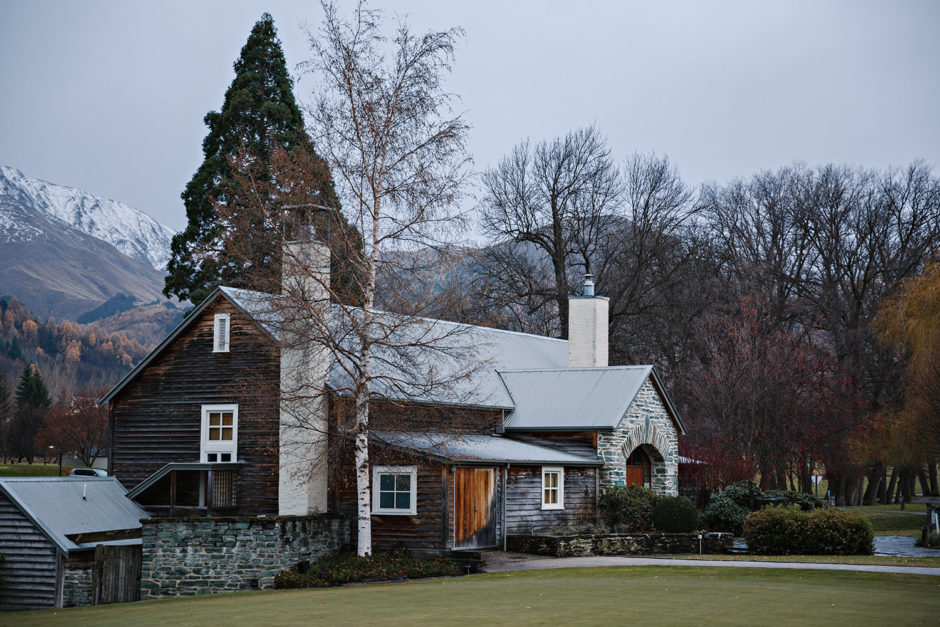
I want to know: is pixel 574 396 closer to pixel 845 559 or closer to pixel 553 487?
pixel 553 487

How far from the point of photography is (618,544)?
2536 cm

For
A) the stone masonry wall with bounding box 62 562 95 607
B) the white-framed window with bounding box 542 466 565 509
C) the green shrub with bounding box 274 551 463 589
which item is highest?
the white-framed window with bounding box 542 466 565 509

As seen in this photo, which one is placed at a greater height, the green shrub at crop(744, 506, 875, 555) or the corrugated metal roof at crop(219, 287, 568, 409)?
the corrugated metal roof at crop(219, 287, 568, 409)

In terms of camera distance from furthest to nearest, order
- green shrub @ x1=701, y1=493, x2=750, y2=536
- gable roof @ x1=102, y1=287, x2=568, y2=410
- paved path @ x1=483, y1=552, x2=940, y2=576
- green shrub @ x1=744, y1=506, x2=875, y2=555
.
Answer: green shrub @ x1=701, y1=493, x2=750, y2=536, green shrub @ x1=744, y1=506, x2=875, y2=555, gable roof @ x1=102, y1=287, x2=568, y2=410, paved path @ x1=483, y1=552, x2=940, y2=576

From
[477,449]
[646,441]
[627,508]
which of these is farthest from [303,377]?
[646,441]

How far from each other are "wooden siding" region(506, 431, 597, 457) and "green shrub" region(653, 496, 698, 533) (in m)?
2.57

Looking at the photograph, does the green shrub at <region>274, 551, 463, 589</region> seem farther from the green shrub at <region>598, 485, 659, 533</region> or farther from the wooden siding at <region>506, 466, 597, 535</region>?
the green shrub at <region>598, 485, 659, 533</region>

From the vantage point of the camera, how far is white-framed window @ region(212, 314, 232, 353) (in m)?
26.8

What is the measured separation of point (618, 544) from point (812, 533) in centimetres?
471

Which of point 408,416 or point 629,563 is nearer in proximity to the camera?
point 629,563

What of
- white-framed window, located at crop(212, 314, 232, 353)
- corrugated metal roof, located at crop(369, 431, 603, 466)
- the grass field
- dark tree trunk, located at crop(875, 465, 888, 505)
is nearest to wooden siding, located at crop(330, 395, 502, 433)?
corrugated metal roof, located at crop(369, 431, 603, 466)

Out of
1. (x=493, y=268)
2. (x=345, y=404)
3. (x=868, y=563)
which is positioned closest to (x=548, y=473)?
(x=345, y=404)

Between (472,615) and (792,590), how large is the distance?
19.1ft

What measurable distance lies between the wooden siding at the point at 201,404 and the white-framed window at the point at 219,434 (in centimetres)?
18
